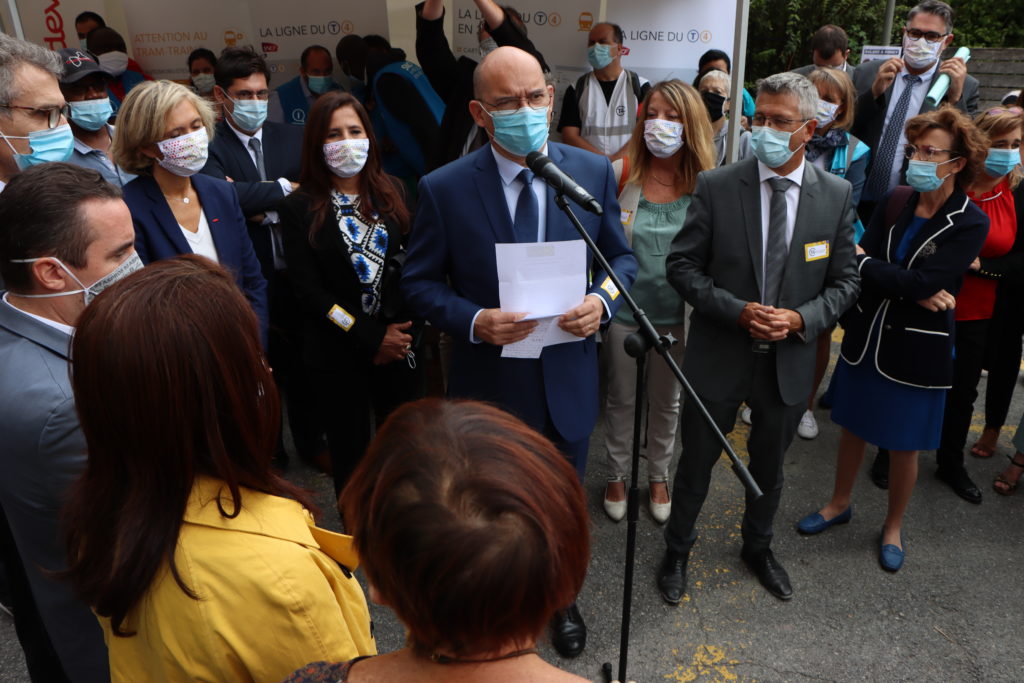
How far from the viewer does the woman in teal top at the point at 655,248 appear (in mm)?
3418

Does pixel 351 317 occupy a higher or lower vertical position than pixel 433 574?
lower

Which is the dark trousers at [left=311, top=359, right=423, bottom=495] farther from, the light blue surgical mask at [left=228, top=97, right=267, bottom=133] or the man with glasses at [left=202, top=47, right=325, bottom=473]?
the light blue surgical mask at [left=228, top=97, right=267, bottom=133]

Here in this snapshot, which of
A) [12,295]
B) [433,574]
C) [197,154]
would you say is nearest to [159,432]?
[433,574]

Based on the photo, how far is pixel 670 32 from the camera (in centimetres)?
512

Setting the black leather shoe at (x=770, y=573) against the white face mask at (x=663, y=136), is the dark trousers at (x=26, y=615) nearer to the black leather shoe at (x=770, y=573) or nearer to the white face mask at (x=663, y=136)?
the black leather shoe at (x=770, y=573)

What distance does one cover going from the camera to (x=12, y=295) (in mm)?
1618

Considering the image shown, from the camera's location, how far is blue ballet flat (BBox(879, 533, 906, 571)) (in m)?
3.21

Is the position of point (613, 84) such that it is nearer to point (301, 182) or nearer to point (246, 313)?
point (301, 182)

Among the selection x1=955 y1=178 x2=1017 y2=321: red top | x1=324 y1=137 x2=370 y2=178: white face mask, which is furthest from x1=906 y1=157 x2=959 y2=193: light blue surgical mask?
x1=324 y1=137 x2=370 y2=178: white face mask

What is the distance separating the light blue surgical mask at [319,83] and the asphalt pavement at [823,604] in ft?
10.8

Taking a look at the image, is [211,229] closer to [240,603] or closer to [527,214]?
[527,214]

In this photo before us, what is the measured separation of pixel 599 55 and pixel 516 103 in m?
2.65

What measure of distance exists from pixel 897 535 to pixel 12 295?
359 centimetres

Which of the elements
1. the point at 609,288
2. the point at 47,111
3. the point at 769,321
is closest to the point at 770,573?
the point at 769,321
